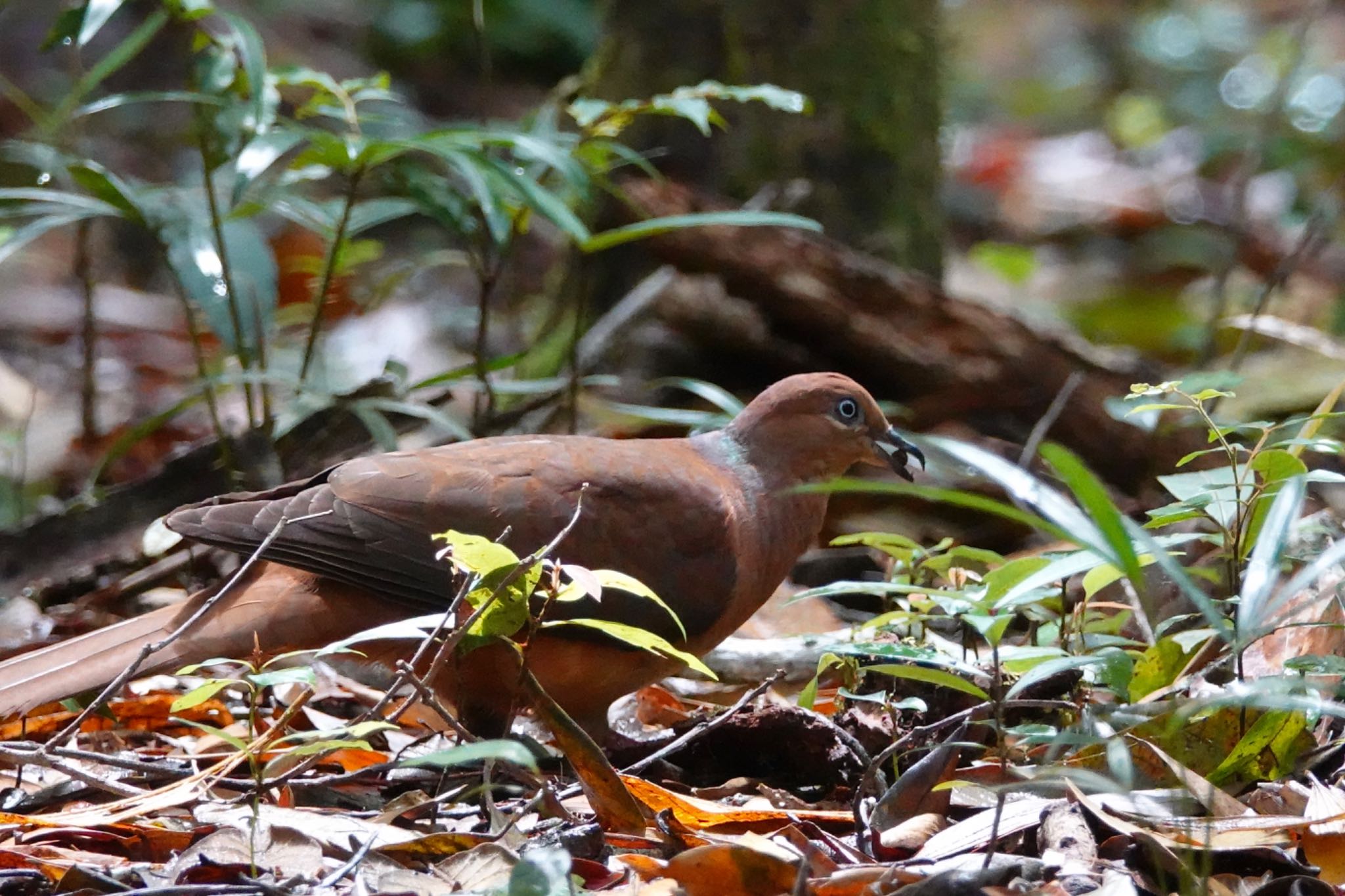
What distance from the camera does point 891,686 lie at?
11.1 feet

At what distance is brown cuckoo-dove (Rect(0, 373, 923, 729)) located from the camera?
3.42 m

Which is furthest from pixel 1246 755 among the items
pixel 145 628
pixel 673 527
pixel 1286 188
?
pixel 1286 188

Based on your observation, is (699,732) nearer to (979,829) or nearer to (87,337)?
(979,829)

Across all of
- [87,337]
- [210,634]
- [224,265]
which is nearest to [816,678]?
[210,634]

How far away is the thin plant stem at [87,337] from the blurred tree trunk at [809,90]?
2231 mm

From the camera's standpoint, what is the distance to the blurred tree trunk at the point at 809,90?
5949 mm

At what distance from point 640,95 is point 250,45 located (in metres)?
2.49

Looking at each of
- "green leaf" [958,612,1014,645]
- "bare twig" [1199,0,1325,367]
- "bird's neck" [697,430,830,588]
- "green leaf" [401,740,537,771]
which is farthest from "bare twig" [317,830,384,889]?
"bare twig" [1199,0,1325,367]

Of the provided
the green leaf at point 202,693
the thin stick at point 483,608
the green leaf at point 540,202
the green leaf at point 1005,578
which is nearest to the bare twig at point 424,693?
the thin stick at point 483,608

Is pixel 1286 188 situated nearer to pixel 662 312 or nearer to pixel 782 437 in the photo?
pixel 662 312

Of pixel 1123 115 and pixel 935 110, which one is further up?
pixel 935 110

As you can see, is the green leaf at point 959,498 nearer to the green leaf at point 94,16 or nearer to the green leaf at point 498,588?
the green leaf at point 498,588

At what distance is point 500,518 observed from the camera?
11.4 feet

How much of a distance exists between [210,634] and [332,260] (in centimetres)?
132
